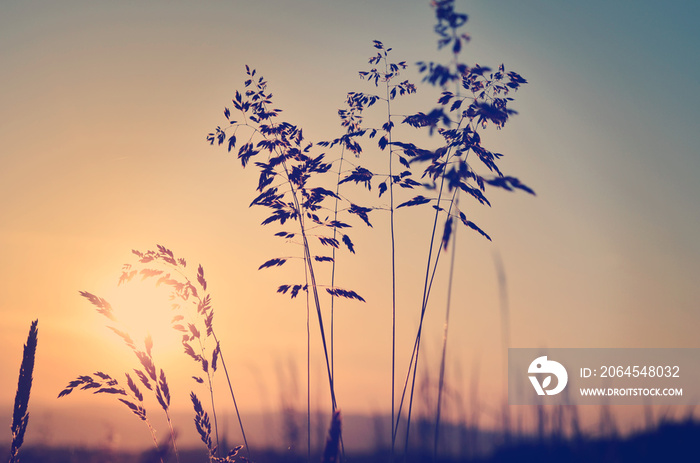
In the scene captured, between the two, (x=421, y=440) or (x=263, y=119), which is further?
(x=263, y=119)

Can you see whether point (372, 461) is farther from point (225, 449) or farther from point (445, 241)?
point (445, 241)

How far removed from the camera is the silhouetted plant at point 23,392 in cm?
260

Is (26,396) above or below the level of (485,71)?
below

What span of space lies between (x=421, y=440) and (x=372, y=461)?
0.91 metres

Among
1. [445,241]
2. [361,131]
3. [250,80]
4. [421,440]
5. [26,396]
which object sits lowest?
[421,440]

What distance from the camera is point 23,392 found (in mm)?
2604

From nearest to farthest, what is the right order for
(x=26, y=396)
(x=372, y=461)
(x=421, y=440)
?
(x=26, y=396) < (x=421, y=440) < (x=372, y=461)

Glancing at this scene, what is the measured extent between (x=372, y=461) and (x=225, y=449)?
1.02 m

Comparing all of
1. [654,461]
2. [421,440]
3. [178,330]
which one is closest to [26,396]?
[178,330]

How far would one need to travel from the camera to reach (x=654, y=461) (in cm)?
335

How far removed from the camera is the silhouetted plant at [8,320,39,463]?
8.52ft

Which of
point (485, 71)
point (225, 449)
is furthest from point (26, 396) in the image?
point (485, 71)

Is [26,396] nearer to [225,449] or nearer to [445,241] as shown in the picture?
[225,449]

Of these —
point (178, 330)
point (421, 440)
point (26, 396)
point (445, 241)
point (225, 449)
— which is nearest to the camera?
point (445, 241)
